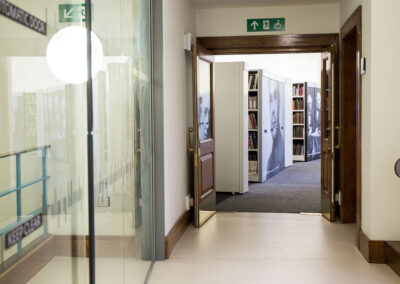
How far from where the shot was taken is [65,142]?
1.77 m

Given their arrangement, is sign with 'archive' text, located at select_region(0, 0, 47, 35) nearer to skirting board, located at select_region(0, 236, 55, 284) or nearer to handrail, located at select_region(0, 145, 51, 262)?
handrail, located at select_region(0, 145, 51, 262)

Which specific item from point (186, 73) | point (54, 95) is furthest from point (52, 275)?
point (186, 73)

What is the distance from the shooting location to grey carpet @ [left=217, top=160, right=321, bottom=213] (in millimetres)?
6211

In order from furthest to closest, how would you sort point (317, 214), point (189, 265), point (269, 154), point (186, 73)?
point (269, 154)
point (317, 214)
point (186, 73)
point (189, 265)

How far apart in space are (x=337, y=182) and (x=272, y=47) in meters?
1.89

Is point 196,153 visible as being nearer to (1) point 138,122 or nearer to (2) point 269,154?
(1) point 138,122

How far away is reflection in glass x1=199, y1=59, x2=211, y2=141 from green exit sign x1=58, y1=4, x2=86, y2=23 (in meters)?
3.48

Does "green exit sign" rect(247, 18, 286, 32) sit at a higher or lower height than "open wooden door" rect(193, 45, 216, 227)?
higher

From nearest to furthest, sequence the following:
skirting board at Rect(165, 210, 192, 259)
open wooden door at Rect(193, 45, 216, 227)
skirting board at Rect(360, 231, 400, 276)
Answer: skirting board at Rect(360, 231, 400, 276) < skirting board at Rect(165, 210, 192, 259) < open wooden door at Rect(193, 45, 216, 227)

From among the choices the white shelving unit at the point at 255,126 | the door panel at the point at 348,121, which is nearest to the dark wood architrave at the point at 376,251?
the door panel at the point at 348,121

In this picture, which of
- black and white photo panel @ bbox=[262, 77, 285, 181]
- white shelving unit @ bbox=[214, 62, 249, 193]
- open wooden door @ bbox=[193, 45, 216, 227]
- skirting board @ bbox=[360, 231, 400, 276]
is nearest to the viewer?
skirting board @ bbox=[360, 231, 400, 276]

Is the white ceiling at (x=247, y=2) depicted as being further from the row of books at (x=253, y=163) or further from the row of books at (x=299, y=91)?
the row of books at (x=299, y=91)

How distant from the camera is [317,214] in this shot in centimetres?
581

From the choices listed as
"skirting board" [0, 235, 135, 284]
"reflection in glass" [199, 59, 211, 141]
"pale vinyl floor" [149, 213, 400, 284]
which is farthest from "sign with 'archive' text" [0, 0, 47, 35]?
"reflection in glass" [199, 59, 211, 141]
